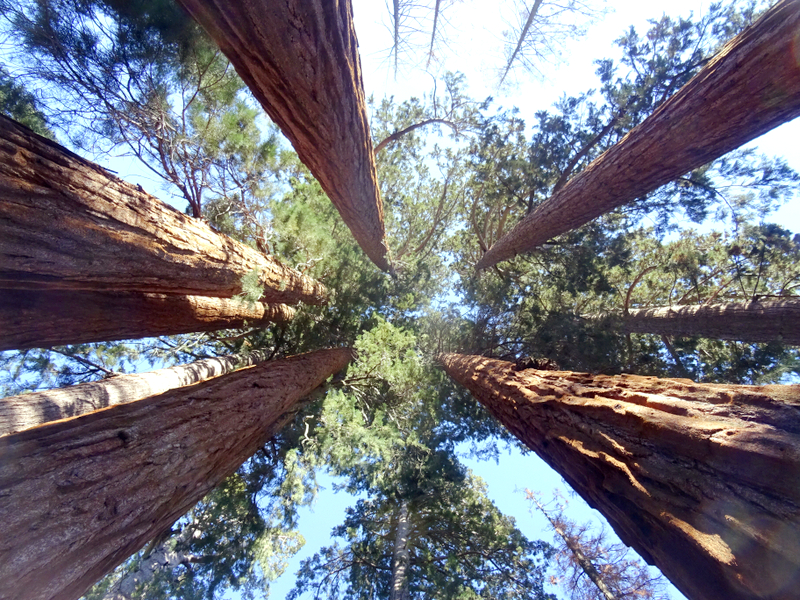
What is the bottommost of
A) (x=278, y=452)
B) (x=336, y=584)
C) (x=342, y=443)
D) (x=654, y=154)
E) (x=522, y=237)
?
(x=336, y=584)

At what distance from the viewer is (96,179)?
8.21 feet

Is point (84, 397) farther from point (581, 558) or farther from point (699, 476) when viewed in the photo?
point (581, 558)

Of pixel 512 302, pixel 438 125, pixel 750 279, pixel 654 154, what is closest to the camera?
pixel 654 154

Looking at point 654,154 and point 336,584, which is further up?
point 654,154

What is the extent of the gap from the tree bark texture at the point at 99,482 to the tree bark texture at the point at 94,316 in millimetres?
1653

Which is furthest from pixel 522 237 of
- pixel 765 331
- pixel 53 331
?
pixel 53 331

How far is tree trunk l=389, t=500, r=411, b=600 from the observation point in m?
6.17

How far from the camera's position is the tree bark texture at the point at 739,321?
19.1 feet

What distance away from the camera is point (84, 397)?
13.6 feet

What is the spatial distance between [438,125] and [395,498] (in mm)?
9350

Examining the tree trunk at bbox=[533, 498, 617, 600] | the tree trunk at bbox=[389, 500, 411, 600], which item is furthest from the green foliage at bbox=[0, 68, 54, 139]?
the tree trunk at bbox=[533, 498, 617, 600]

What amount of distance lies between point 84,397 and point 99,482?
3093 mm

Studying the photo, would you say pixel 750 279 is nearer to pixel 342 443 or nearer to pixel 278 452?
pixel 342 443

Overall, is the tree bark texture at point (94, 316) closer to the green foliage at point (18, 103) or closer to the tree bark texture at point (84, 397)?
the tree bark texture at point (84, 397)
